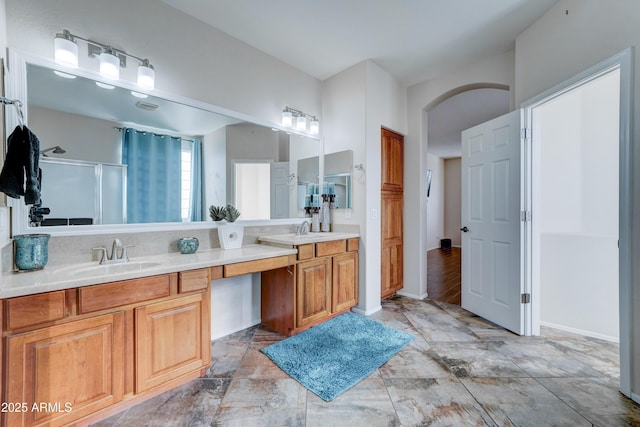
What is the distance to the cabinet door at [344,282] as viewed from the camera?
8.75 ft

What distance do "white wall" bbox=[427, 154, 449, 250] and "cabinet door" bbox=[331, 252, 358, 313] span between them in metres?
5.25

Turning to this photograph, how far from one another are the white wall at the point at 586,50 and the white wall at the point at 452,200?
588 centimetres

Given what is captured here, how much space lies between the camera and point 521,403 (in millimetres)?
1544

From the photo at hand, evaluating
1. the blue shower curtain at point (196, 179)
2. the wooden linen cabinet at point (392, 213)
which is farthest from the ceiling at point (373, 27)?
the blue shower curtain at point (196, 179)

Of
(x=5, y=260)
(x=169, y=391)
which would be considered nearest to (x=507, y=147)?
(x=169, y=391)

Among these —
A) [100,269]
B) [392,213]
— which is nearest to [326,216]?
[392,213]

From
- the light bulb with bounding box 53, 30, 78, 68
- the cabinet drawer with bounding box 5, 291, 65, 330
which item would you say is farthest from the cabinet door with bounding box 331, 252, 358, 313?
the light bulb with bounding box 53, 30, 78, 68

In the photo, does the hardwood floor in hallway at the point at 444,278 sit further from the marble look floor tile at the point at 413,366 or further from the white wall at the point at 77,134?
the white wall at the point at 77,134

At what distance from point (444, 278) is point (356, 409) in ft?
11.2

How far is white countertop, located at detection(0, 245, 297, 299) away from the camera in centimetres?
118

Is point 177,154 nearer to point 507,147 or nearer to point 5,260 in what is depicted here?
point 5,260

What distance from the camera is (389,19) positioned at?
223cm

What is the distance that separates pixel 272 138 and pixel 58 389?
2.32 meters

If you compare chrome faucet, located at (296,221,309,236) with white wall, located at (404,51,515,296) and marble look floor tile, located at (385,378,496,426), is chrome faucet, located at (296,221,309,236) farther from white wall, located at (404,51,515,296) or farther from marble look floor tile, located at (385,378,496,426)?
marble look floor tile, located at (385,378,496,426)
